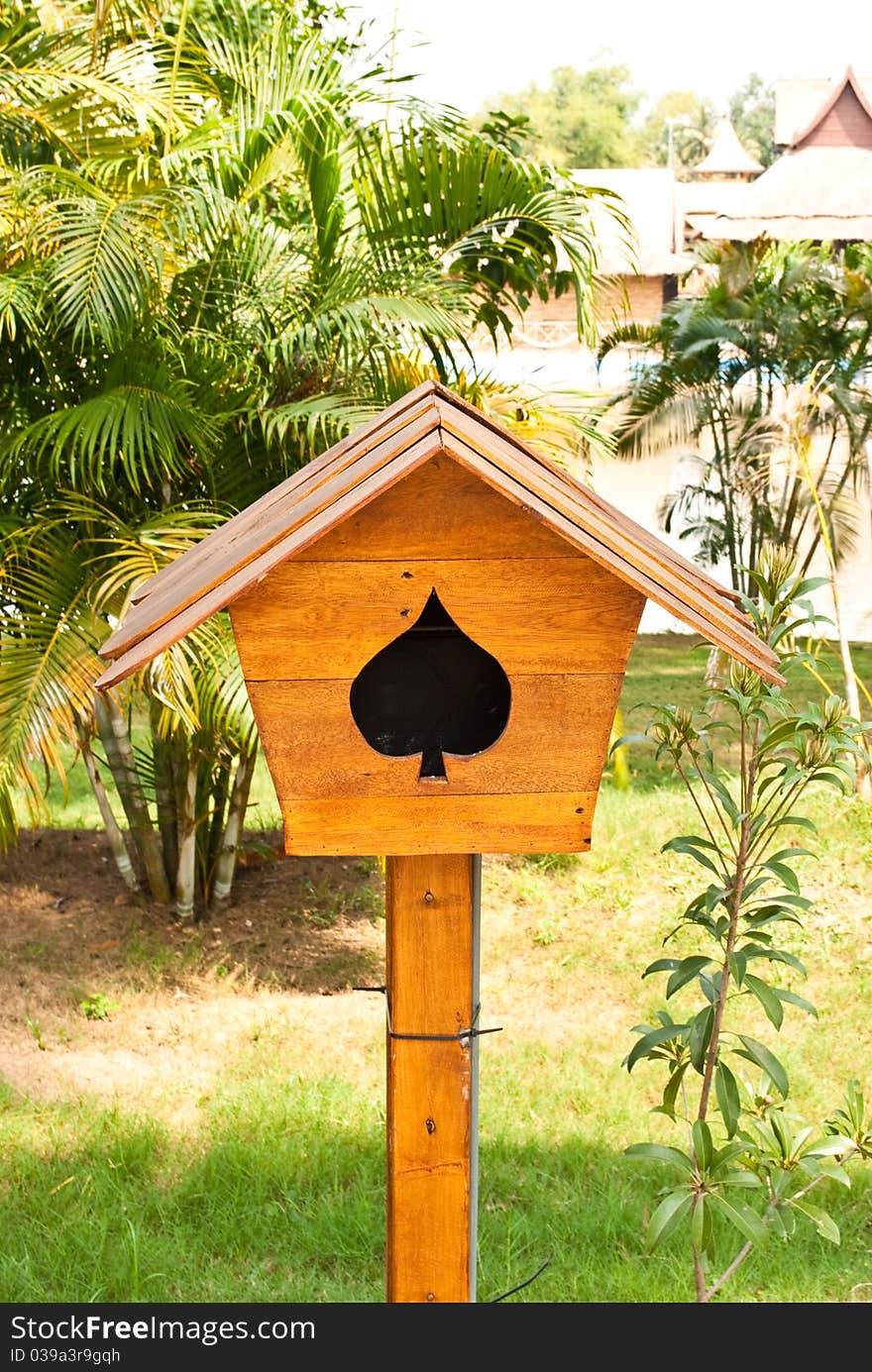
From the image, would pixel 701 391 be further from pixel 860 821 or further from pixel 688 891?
pixel 688 891

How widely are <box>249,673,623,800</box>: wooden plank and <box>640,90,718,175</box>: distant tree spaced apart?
55639 millimetres

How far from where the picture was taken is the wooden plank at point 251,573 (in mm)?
1744

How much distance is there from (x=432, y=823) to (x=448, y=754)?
11cm

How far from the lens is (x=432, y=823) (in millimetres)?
2016

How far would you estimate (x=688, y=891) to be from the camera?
5.88m

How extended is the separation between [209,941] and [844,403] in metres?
5.80

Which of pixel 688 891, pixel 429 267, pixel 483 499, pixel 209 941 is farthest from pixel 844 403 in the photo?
pixel 483 499

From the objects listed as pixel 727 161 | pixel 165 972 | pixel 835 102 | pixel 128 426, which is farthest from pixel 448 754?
pixel 727 161

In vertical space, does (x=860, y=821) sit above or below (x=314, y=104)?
below

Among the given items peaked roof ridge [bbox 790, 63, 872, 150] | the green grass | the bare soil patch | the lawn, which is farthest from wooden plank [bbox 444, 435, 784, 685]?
peaked roof ridge [bbox 790, 63, 872, 150]

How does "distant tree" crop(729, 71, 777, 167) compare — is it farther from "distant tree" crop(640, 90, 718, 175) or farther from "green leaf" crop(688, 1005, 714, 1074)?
"green leaf" crop(688, 1005, 714, 1074)

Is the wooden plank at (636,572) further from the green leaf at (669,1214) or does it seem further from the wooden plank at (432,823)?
the green leaf at (669,1214)

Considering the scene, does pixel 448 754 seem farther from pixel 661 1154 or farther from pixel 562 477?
pixel 661 1154

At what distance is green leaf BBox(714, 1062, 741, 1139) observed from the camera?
250 cm
